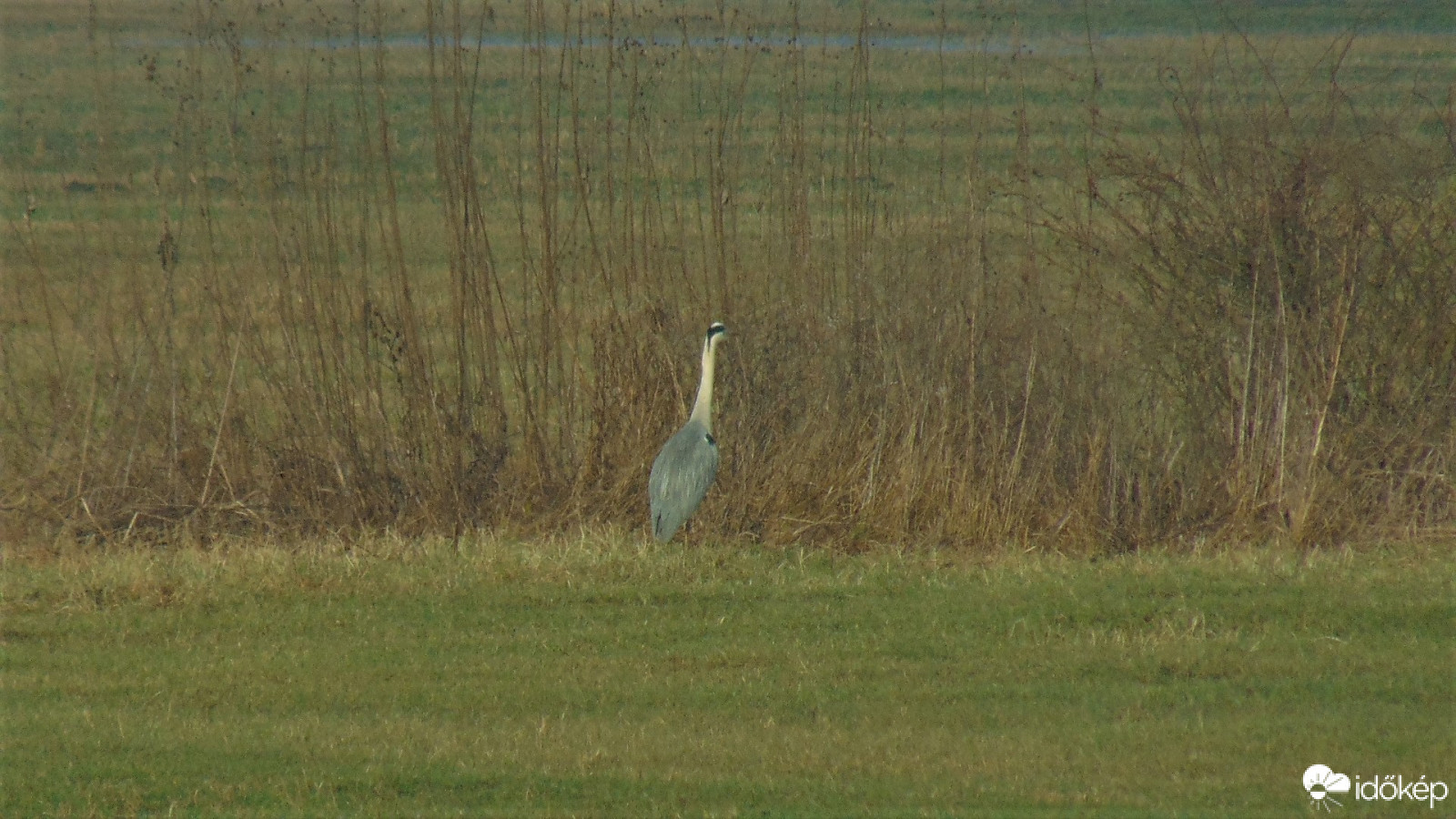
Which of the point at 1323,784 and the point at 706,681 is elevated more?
the point at 1323,784

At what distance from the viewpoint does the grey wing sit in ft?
26.9

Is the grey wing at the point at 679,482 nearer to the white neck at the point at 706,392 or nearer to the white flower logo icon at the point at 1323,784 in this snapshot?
the white neck at the point at 706,392

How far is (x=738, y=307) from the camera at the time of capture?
9.57 m

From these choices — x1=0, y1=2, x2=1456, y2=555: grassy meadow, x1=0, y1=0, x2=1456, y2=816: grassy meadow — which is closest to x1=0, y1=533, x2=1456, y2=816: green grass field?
x1=0, y1=0, x2=1456, y2=816: grassy meadow

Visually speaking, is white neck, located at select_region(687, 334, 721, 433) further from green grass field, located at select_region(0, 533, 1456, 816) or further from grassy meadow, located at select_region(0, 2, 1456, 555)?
green grass field, located at select_region(0, 533, 1456, 816)

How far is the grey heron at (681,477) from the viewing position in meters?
8.21

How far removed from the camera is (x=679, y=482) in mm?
8297

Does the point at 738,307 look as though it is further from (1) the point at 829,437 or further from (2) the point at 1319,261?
(2) the point at 1319,261

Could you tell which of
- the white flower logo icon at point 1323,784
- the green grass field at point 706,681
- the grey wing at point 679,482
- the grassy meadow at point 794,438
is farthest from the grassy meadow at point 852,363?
the white flower logo icon at point 1323,784

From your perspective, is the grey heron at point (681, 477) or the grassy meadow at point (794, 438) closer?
the grassy meadow at point (794, 438)

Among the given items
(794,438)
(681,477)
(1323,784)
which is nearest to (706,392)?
(681,477)

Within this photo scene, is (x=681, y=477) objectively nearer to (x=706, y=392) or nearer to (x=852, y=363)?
(x=706, y=392)

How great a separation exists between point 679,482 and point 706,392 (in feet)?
2.07

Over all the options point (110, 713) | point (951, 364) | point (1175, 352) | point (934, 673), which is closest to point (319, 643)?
point (110, 713)
